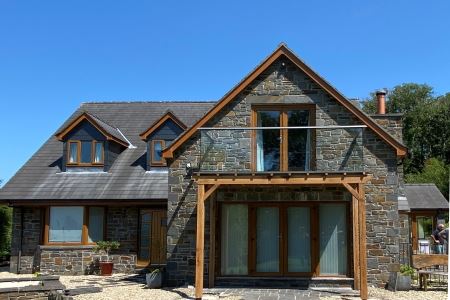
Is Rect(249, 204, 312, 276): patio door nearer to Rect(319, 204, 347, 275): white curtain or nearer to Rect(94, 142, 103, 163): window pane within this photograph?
Rect(319, 204, 347, 275): white curtain

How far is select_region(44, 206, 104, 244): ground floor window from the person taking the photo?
1895 cm

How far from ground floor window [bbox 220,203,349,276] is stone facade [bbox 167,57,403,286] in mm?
741

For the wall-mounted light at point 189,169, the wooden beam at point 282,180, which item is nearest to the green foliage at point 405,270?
the wooden beam at point 282,180

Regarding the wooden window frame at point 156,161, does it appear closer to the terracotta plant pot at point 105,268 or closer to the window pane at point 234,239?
the terracotta plant pot at point 105,268

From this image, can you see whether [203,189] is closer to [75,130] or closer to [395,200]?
[395,200]

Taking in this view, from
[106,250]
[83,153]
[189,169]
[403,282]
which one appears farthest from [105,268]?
[403,282]

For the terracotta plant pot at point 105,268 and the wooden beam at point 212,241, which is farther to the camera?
the terracotta plant pot at point 105,268

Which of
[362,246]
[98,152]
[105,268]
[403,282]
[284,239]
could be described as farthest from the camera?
[98,152]

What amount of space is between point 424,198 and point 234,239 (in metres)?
14.8

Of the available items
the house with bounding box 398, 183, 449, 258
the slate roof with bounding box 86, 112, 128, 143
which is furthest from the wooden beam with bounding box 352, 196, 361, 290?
the house with bounding box 398, 183, 449, 258

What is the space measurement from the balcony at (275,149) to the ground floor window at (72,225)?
6609mm

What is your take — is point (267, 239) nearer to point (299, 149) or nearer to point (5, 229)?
point (299, 149)

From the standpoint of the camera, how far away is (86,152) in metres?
20.4

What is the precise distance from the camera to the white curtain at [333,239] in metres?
14.4
